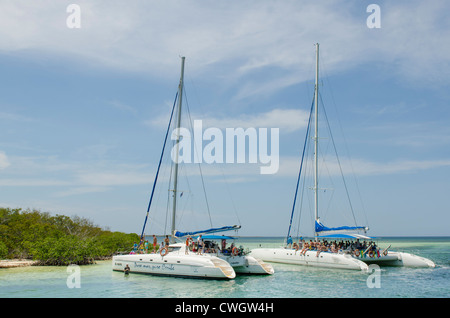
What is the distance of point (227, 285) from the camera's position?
20.9 m

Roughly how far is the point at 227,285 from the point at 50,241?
57.6ft

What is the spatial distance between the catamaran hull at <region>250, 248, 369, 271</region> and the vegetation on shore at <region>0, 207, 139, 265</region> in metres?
15.5

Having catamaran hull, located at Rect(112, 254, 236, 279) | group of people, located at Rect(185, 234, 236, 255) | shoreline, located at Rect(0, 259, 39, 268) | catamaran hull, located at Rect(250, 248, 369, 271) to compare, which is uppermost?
group of people, located at Rect(185, 234, 236, 255)

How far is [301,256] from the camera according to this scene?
30.6m

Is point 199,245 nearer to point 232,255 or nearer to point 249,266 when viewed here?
point 232,255

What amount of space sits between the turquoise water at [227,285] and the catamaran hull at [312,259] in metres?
1.01

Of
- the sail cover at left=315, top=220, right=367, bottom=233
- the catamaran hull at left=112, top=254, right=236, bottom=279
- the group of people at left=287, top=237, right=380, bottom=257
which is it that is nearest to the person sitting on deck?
the group of people at left=287, top=237, right=380, bottom=257

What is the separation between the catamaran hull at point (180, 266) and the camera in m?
22.0

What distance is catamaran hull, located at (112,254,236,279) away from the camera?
22047mm

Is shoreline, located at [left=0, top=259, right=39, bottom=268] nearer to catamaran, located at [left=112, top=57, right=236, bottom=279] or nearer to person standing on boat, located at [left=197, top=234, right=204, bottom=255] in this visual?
catamaran, located at [left=112, top=57, right=236, bottom=279]

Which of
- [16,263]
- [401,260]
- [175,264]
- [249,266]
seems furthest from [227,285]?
[16,263]

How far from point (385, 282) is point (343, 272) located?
4.32 meters
